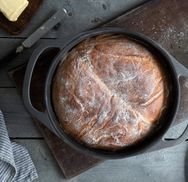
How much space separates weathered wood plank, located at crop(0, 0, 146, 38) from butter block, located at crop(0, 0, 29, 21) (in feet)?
0.21

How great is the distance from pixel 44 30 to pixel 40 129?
21 cm

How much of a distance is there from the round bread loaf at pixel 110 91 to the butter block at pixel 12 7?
168 mm

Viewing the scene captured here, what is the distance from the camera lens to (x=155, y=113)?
838mm

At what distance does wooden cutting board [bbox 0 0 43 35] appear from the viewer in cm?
97

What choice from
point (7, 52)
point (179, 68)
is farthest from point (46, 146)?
point (179, 68)

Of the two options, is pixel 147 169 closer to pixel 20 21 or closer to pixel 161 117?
pixel 161 117

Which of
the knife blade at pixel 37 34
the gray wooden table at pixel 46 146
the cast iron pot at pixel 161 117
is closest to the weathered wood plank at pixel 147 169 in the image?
the gray wooden table at pixel 46 146

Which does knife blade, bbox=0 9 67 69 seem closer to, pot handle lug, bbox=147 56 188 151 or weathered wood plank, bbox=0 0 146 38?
weathered wood plank, bbox=0 0 146 38

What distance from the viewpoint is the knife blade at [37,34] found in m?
0.95

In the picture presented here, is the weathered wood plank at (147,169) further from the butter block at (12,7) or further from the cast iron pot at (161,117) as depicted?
the butter block at (12,7)

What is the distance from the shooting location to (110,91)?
0.82m

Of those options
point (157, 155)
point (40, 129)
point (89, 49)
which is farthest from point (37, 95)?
point (157, 155)

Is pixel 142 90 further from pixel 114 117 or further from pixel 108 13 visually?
pixel 108 13

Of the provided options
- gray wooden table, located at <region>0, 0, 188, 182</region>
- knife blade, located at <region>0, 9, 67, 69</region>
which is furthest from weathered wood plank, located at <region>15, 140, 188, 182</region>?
knife blade, located at <region>0, 9, 67, 69</region>
